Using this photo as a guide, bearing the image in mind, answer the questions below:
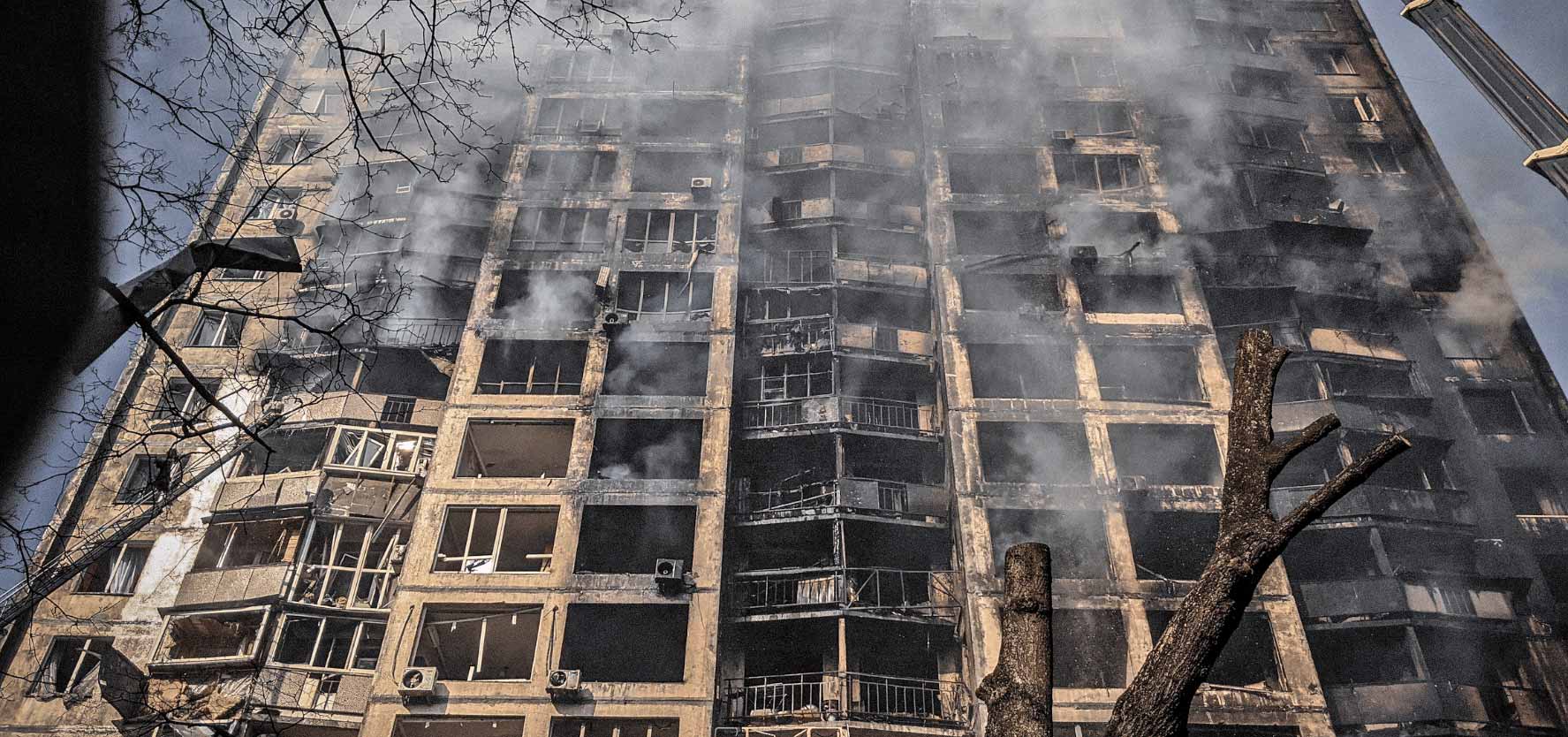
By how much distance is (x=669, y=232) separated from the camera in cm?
3153

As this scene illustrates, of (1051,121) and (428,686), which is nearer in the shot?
(428,686)

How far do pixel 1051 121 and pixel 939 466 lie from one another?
14.6 meters

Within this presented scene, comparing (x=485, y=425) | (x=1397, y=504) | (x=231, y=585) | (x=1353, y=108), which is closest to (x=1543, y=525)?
(x=1397, y=504)

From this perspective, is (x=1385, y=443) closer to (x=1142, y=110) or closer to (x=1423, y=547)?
(x=1423, y=547)

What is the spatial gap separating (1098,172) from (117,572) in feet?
110

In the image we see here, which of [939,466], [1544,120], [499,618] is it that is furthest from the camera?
[939,466]

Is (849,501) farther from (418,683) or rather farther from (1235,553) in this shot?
(1235,553)

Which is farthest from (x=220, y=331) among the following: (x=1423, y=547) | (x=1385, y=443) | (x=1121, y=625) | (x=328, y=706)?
(x=1423, y=547)

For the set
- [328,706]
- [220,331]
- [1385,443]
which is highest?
[220,331]

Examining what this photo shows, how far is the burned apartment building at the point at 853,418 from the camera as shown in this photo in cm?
2312

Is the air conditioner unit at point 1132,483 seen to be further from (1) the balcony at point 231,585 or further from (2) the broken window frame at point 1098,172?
(1) the balcony at point 231,585

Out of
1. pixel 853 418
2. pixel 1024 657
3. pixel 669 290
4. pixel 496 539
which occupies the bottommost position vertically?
pixel 1024 657

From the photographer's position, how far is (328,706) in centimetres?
2202

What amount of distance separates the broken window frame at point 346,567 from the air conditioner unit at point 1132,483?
1978 cm
